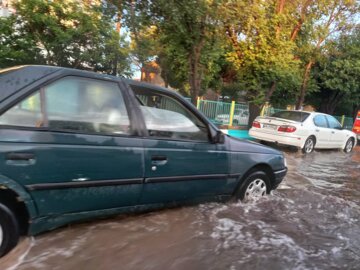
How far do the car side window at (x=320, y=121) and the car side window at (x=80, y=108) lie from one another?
10409 millimetres

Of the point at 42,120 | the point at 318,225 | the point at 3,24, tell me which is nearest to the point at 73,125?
the point at 42,120

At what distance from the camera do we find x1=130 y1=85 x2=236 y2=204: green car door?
4230 mm

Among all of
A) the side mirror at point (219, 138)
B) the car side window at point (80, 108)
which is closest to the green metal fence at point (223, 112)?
the side mirror at point (219, 138)

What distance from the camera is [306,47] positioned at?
16.7 meters

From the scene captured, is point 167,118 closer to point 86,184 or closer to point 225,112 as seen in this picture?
point 86,184

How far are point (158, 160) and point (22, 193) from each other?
144 cm

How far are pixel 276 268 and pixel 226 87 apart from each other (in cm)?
1619

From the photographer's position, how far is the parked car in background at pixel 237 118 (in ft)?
56.0

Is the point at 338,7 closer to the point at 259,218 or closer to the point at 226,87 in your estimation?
the point at 226,87

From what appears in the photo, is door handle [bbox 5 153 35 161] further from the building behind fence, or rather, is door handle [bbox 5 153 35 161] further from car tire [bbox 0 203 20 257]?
the building behind fence

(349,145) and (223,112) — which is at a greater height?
(223,112)

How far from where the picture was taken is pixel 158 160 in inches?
166

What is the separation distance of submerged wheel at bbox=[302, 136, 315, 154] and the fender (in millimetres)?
10595

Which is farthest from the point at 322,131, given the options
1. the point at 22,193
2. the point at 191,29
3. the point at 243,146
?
the point at 22,193
